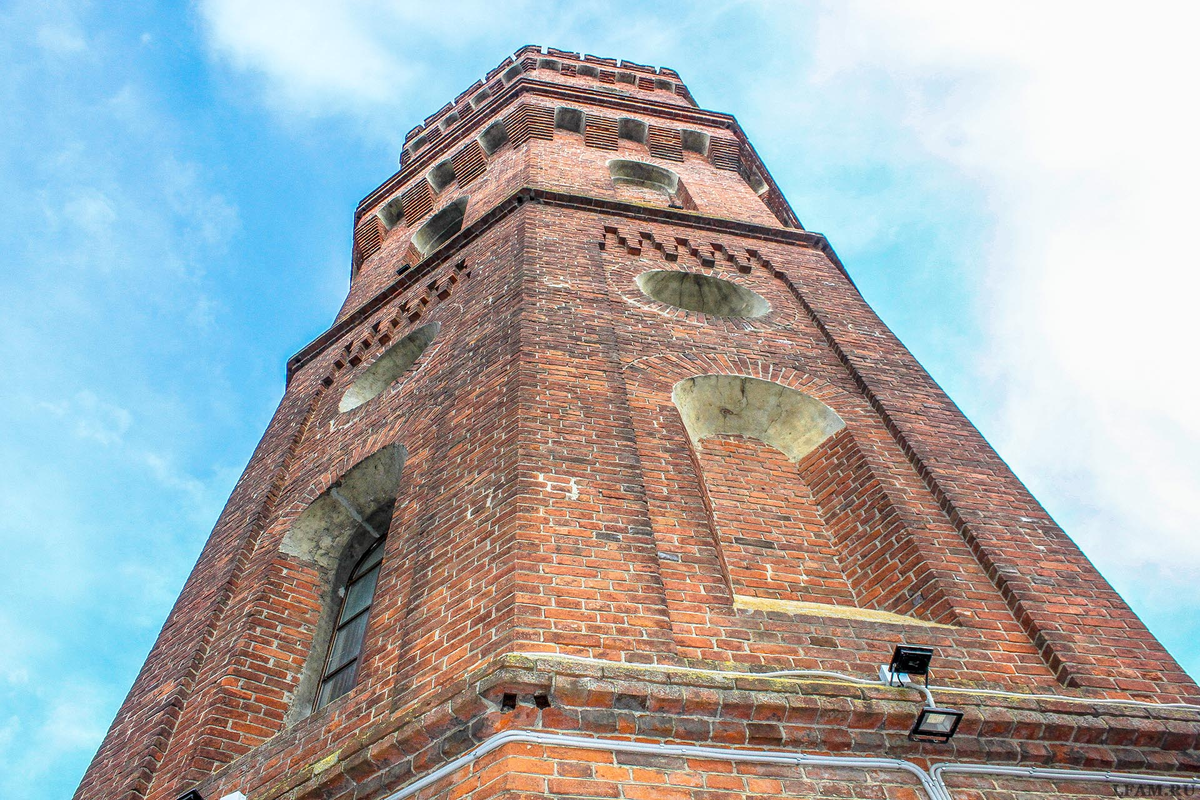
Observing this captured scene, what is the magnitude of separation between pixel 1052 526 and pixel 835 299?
3780 millimetres

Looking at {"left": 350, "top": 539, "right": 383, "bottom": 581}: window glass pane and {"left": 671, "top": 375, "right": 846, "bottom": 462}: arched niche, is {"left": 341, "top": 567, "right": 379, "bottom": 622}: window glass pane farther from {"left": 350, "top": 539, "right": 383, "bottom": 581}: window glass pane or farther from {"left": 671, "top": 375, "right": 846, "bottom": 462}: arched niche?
{"left": 671, "top": 375, "right": 846, "bottom": 462}: arched niche

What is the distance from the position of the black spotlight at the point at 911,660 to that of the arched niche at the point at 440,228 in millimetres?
10962

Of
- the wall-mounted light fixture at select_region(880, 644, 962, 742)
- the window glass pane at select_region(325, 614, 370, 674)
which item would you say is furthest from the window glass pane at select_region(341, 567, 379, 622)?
the wall-mounted light fixture at select_region(880, 644, 962, 742)

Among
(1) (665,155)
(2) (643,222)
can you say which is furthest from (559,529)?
(1) (665,155)

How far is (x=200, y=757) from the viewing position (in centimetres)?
570

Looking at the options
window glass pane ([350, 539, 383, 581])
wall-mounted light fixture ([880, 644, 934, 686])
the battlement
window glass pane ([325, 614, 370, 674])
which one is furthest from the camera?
the battlement

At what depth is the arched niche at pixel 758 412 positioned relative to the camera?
294 inches

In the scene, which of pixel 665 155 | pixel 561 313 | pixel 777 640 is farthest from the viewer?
pixel 665 155

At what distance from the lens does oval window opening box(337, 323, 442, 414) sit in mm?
9922

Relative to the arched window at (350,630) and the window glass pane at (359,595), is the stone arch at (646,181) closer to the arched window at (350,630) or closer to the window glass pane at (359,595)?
the arched window at (350,630)

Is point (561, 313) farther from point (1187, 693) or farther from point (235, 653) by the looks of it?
point (1187, 693)

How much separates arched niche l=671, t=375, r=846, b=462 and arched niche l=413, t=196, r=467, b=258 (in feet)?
25.6

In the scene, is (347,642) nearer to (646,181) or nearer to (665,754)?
(665,754)

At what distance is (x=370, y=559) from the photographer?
7.66 metres
